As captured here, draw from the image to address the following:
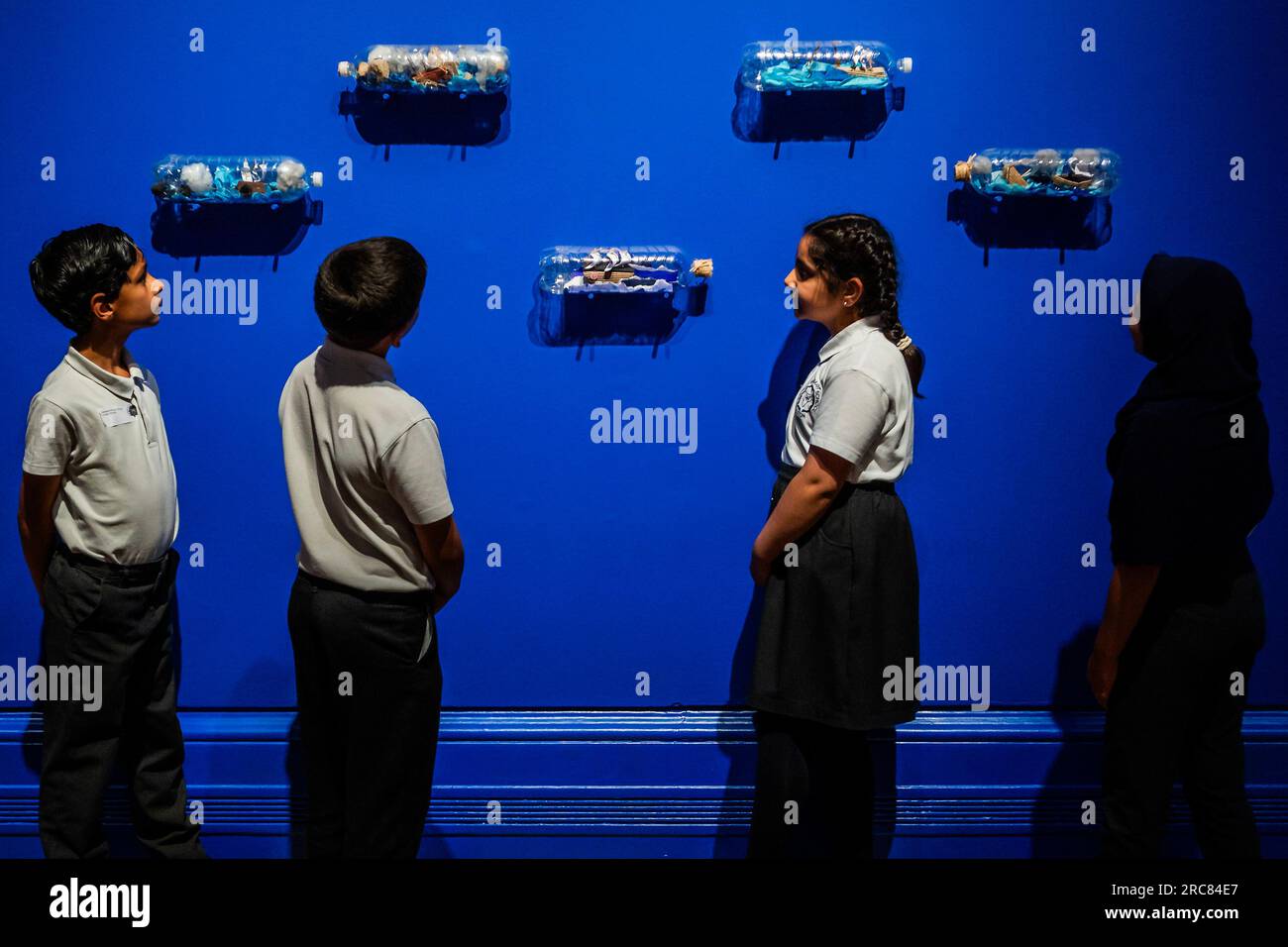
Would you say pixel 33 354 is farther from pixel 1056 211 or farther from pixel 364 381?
pixel 1056 211

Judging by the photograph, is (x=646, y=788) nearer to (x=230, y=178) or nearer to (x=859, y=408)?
(x=859, y=408)

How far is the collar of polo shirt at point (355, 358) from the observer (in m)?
1.97

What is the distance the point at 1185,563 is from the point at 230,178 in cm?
237

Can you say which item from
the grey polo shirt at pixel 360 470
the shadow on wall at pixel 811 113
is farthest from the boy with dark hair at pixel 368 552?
the shadow on wall at pixel 811 113

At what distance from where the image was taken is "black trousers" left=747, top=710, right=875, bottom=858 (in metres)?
2.26

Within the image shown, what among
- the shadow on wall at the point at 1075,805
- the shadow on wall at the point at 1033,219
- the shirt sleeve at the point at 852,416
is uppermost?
the shadow on wall at the point at 1033,219

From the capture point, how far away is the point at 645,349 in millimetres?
2713

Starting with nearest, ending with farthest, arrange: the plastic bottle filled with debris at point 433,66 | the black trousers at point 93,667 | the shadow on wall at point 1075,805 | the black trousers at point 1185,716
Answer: the black trousers at point 1185,716, the black trousers at point 93,667, the plastic bottle filled with debris at point 433,66, the shadow on wall at point 1075,805

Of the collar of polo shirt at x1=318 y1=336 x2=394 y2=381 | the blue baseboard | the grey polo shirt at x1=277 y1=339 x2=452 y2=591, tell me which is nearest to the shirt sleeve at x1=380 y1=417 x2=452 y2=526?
the grey polo shirt at x1=277 y1=339 x2=452 y2=591

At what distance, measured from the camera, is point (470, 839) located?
107 inches

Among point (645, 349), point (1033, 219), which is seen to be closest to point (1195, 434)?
point (1033, 219)

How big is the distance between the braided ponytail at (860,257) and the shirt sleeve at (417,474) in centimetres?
94

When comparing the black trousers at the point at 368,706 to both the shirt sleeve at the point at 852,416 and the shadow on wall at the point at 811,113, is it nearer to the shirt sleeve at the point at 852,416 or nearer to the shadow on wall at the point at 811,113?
the shirt sleeve at the point at 852,416
